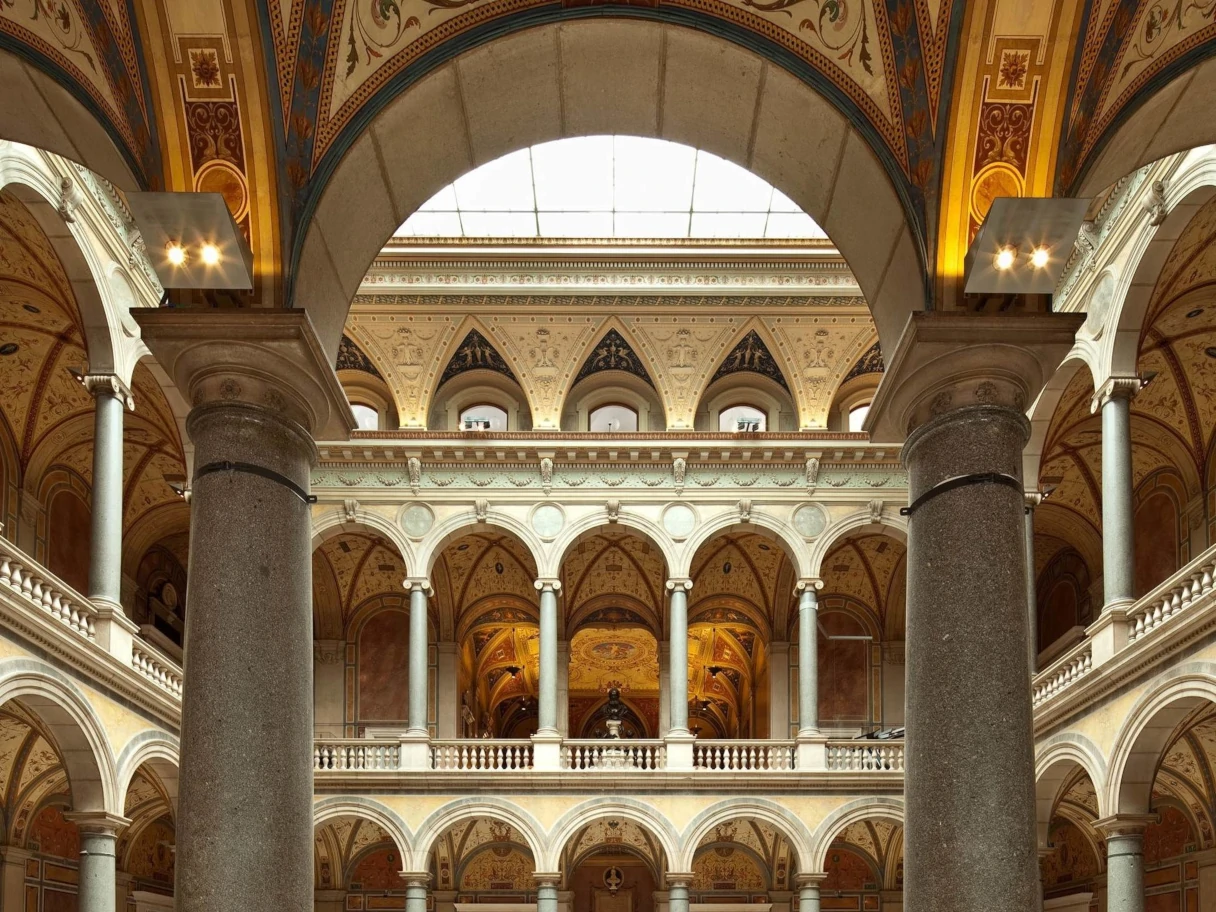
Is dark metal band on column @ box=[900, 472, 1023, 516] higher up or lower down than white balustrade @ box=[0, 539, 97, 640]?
lower down

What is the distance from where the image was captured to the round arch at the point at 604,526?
79.0 ft

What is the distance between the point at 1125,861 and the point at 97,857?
1150 centimetres

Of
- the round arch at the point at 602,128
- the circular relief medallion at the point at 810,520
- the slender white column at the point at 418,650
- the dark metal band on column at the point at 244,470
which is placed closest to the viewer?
the dark metal band on column at the point at 244,470

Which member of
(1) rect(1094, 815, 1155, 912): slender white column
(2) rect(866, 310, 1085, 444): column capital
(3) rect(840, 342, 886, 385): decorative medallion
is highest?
(3) rect(840, 342, 886, 385): decorative medallion

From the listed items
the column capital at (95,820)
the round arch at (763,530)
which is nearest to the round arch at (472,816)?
the round arch at (763,530)

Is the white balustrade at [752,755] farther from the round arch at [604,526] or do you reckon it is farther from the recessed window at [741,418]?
the recessed window at [741,418]

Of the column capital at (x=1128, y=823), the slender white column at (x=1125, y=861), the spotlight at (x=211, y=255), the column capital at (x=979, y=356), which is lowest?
the slender white column at (x=1125, y=861)

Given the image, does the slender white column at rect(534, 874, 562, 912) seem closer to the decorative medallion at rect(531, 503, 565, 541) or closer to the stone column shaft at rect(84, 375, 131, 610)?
the decorative medallion at rect(531, 503, 565, 541)

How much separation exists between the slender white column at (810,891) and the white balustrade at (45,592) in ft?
38.4

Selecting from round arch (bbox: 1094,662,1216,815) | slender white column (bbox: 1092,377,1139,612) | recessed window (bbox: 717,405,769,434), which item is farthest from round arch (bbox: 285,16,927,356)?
recessed window (bbox: 717,405,769,434)

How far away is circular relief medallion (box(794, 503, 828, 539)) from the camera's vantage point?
2411cm

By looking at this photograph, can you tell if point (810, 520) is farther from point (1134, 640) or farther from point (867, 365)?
point (1134, 640)

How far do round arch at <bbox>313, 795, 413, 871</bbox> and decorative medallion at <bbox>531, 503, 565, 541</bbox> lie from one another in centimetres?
499

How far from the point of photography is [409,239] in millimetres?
23453
